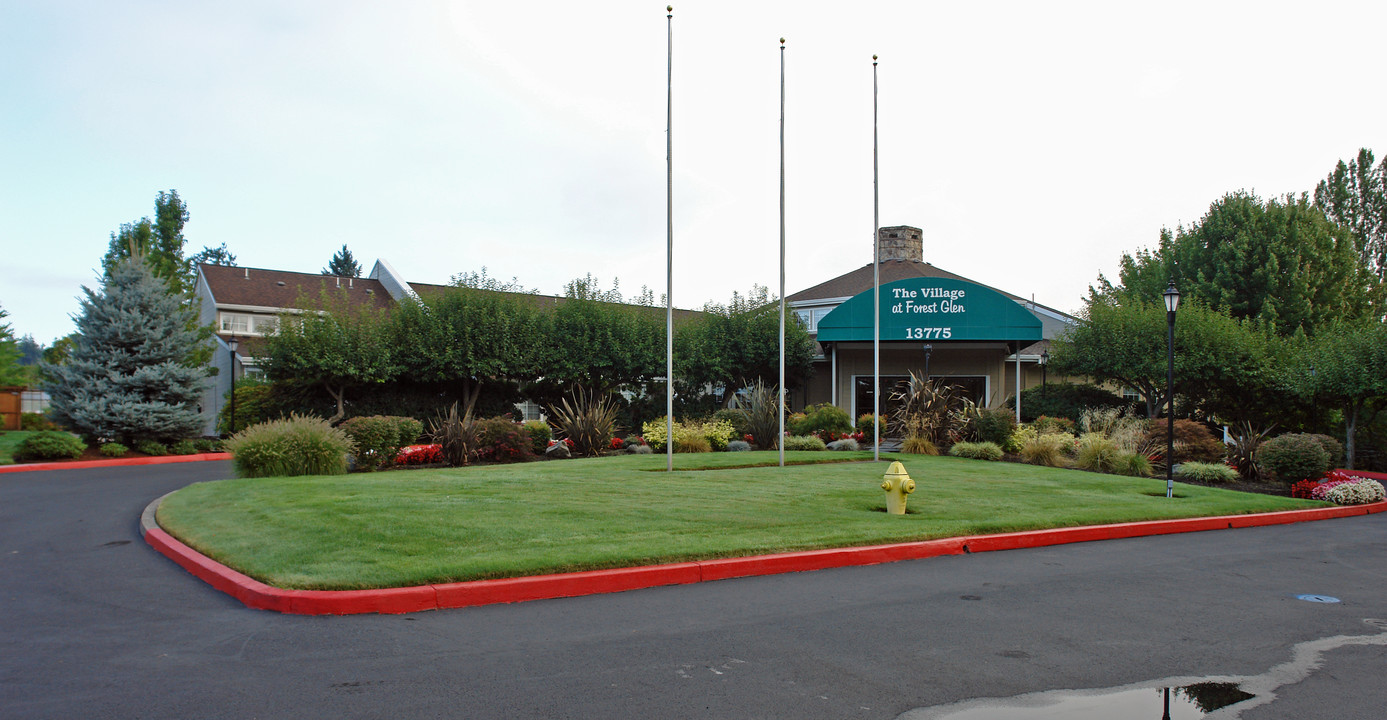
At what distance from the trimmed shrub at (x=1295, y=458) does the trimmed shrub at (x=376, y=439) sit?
1737 centimetres

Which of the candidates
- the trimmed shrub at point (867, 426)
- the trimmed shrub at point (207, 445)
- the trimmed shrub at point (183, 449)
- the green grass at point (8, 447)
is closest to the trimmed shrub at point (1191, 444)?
the trimmed shrub at point (867, 426)

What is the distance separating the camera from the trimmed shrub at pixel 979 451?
20375mm

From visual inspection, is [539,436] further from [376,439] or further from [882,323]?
[882,323]

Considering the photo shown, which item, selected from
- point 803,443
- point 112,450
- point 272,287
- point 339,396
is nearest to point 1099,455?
point 803,443

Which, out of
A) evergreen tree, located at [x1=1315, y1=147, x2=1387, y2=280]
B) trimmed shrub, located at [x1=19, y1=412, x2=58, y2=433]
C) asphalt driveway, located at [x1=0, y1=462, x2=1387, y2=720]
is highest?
evergreen tree, located at [x1=1315, y1=147, x2=1387, y2=280]

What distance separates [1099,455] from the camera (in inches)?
741

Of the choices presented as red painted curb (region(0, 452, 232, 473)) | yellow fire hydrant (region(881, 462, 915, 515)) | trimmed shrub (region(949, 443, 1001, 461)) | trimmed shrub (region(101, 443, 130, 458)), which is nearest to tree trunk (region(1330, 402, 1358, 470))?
trimmed shrub (region(949, 443, 1001, 461))

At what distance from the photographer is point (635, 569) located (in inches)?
293

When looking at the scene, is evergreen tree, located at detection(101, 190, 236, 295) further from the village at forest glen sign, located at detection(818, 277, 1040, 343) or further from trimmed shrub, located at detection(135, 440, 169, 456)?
the village at forest glen sign, located at detection(818, 277, 1040, 343)

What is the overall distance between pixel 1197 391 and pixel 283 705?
28.6 meters

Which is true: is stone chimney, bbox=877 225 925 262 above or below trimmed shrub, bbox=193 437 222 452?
above

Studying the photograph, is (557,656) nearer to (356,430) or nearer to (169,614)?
(169,614)

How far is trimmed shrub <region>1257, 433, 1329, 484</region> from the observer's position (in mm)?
15828

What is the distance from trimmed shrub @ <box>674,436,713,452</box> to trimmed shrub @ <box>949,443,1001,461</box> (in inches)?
253
